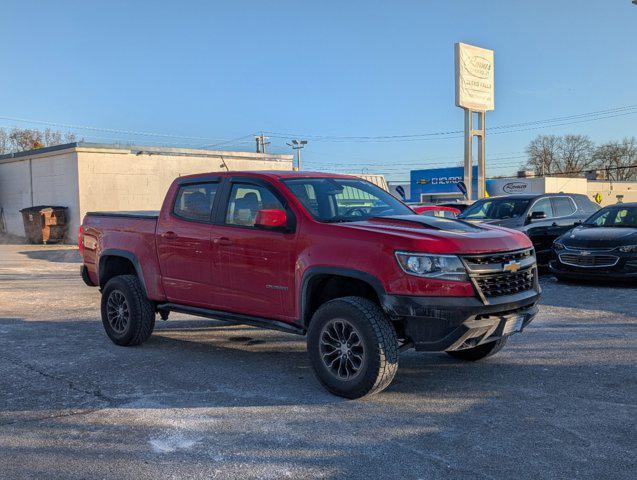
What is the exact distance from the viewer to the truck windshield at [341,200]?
18.5 ft

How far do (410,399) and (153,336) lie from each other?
12.7ft

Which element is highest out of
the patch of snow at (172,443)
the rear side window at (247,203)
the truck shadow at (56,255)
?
the rear side window at (247,203)

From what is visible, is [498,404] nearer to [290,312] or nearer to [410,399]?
[410,399]

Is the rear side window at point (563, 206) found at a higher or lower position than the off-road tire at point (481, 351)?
higher

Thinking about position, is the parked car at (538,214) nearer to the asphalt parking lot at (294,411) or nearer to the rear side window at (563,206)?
the rear side window at (563,206)

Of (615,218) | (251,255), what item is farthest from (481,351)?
(615,218)

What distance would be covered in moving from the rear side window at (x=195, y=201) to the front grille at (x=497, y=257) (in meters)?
2.72

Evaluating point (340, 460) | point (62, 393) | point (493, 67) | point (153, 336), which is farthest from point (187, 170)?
point (340, 460)

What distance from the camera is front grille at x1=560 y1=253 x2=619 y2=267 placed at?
10734 millimetres

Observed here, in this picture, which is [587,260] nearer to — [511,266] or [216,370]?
[511,266]

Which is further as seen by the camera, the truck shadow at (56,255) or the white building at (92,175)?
the white building at (92,175)

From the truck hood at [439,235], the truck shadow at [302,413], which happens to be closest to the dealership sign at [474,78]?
the truck shadow at [302,413]

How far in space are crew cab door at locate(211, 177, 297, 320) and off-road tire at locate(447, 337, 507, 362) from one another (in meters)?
1.95

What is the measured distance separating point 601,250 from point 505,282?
21.9 feet
